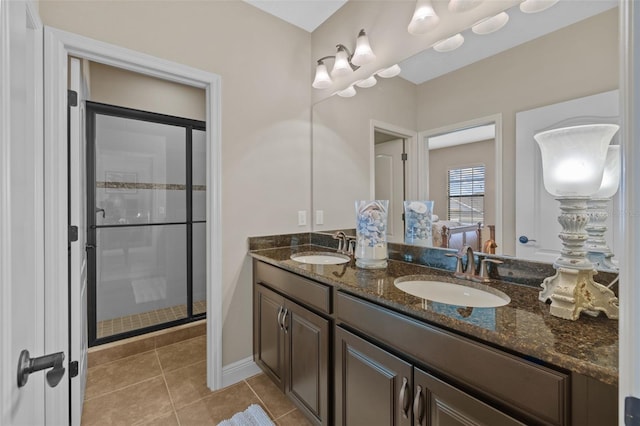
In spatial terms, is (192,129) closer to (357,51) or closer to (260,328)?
(357,51)

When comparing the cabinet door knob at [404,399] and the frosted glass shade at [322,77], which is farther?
the frosted glass shade at [322,77]

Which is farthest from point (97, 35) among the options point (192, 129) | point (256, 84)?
point (192, 129)

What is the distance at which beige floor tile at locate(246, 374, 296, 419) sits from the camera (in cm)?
176

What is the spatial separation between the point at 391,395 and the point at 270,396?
1.13 metres

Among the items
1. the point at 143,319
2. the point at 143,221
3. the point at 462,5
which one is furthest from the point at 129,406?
the point at 462,5

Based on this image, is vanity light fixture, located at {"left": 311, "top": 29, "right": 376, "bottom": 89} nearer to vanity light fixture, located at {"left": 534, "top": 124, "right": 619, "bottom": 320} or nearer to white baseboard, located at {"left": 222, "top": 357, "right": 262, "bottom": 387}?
vanity light fixture, located at {"left": 534, "top": 124, "right": 619, "bottom": 320}

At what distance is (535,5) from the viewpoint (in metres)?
1.20

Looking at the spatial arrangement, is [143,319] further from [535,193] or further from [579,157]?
[579,157]

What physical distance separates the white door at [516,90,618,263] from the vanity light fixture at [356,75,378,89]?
3.14 ft

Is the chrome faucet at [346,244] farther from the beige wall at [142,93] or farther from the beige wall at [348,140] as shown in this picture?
the beige wall at [142,93]

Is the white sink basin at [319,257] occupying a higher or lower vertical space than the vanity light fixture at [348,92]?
lower

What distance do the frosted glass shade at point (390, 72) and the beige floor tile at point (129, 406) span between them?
248cm

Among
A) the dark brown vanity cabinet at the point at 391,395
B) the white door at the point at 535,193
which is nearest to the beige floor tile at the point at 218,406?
the dark brown vanity cabinet at the point at 391,395

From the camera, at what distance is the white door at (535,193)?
1.13 metres
